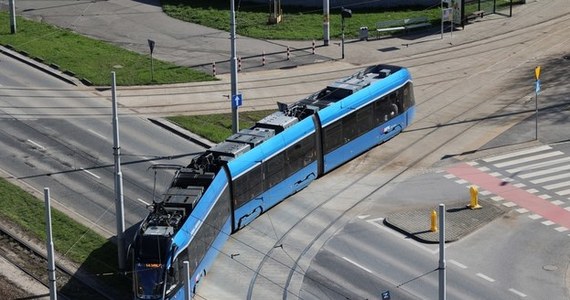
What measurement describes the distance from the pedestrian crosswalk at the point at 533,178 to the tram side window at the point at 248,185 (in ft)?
33.5

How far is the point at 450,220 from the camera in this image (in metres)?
45.2

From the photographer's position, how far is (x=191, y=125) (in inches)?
2208

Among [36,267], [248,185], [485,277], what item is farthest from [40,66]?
[485,277]

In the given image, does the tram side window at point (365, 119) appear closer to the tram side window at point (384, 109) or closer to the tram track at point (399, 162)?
the tram side window at point (384, 109)

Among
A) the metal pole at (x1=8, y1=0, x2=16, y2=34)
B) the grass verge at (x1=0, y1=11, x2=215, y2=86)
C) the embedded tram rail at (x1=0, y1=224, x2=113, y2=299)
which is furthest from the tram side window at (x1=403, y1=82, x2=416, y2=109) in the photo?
the metal pole at (x1=8, y1=0, x2=16, y2=34)

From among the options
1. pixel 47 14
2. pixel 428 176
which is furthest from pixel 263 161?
pixel 47 14

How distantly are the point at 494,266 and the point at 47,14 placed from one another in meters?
45.2

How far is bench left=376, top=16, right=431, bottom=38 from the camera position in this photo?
7262cm

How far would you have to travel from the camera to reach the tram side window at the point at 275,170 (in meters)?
44.7

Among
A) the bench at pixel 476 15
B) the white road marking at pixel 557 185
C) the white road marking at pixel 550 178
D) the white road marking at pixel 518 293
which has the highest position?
the bench at pixel 476 15

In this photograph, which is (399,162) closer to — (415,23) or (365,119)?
(365,119)

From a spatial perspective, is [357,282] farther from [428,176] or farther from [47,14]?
[47,14]

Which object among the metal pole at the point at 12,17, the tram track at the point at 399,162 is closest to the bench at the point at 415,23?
the tram track at the point at 399,162

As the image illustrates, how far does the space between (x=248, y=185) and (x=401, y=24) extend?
1302 inches
